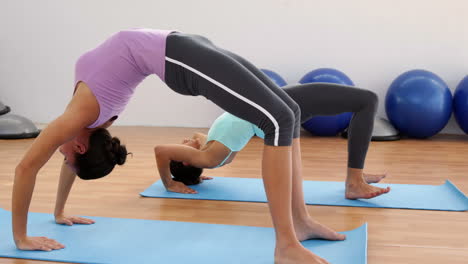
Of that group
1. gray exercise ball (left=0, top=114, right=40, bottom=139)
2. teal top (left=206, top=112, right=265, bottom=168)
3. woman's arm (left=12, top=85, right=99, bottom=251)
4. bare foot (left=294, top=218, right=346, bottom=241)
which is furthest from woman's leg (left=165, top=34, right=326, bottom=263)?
gray exercise ball (left=0, top=114, right=40, bottom=139)

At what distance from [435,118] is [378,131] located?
0.48 m

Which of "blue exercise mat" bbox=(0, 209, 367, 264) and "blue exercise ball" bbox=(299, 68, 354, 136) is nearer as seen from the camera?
"blue exercise mat" bbox=(0, 209, 367, 264)

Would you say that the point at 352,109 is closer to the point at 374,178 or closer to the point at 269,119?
the point at 374,178

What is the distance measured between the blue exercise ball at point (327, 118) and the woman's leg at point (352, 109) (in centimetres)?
212

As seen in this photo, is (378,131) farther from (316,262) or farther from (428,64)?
(316,262)

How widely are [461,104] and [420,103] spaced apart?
0.39m

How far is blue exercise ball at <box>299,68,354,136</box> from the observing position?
15.4 feet

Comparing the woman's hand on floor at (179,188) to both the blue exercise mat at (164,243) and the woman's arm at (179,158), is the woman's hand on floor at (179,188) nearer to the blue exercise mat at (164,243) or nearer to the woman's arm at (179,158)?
the woman's arm at (179,158)

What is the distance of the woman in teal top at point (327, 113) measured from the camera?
238 cm

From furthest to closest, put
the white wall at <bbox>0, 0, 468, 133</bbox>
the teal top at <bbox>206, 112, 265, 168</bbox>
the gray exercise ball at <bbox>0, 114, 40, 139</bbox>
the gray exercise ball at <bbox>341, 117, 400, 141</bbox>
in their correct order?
the white wall at <bbox>0, 0, 468, 133</bbox>
the gray exercise ball at <bbox>0, 114, 40, 139</bbox>
the gray exercise ball at <bbox>341, 117, 400, 141</bbox>
the teal top at <bbox>206, 112, 265, 168</bbox>

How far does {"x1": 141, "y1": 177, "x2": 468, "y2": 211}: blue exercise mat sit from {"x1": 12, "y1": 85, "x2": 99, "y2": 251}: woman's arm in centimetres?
100

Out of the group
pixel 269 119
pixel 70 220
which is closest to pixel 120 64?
pixel 269 119

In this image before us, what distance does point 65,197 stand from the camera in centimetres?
220

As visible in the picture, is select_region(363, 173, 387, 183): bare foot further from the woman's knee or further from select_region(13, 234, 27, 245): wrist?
select_region(13, 234, 27, 245): wrist
